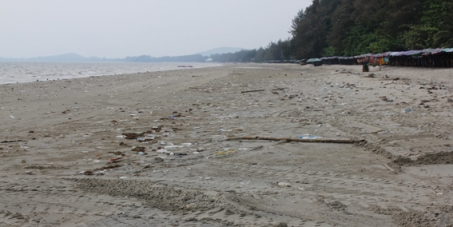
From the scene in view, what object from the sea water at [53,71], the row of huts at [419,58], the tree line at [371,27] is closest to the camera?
the row of huts at [419,58]

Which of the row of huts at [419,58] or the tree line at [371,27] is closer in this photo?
the row of huts at [419,58]


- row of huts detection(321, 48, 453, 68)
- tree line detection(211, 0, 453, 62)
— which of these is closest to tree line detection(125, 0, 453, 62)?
tree line detection(211, 0, 453, 62)

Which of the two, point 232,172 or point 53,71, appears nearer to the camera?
point 232,172

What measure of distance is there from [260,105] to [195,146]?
477 centimetres

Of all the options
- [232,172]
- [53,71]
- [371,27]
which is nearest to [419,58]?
[371,27]

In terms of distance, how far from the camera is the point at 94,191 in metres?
3.32

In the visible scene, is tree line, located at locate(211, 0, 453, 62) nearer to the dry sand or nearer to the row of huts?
the row of huts

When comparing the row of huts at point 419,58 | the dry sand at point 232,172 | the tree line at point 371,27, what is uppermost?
the tree line at point 371,27

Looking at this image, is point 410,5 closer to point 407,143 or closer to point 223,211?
point 407,143

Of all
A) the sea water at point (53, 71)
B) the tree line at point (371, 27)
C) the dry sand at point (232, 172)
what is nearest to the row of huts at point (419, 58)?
the tree line at point (371, 27)

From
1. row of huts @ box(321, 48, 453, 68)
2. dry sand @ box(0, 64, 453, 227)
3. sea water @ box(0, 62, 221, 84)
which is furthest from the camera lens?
sea water @ box(0, 62, 221, 84)

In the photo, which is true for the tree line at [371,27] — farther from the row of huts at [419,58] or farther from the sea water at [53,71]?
the sea water at [53,71]

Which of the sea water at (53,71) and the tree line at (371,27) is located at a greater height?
the tree line at (371,27)

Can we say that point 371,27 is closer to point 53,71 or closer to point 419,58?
point 419,58
